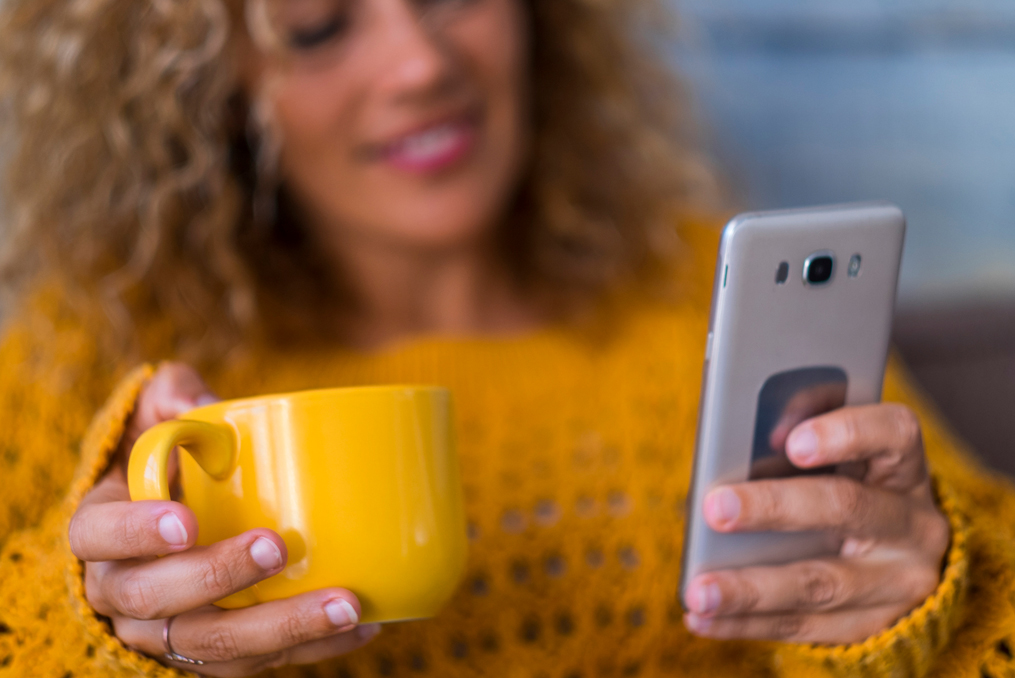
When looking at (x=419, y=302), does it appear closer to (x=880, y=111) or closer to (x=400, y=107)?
(x=400, y=107)

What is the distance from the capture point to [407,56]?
31.7 inches

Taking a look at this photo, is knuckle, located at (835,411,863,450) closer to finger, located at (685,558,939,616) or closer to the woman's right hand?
finger, located at (685,558,939,616)

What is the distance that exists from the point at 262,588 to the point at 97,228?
0.61 metres

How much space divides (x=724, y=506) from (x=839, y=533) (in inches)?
3.6

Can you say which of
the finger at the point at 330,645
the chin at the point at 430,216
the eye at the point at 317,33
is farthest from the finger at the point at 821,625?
the eye at the point at 317,33

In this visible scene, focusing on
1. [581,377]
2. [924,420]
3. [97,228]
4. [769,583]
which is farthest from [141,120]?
[924,420]

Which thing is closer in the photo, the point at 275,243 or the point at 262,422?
the point at 262,422

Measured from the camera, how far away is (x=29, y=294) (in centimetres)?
90

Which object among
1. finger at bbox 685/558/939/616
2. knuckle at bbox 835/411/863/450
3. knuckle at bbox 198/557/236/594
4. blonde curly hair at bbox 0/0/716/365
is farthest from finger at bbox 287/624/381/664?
blonde curly hair at bbox 0/0/716/365

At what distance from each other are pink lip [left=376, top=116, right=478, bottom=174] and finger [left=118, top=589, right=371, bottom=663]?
1.73 ft

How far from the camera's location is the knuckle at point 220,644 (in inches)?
17.4

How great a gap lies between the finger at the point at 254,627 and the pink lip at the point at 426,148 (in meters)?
0.53

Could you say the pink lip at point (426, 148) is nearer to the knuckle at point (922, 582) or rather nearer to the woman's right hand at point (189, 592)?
the woman's right hand at point (189, 592)

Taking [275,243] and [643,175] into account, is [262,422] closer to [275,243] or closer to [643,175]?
[275,243]
